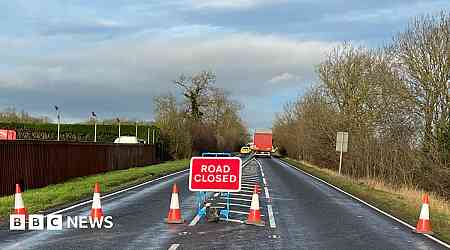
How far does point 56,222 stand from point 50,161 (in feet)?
A: 49.9

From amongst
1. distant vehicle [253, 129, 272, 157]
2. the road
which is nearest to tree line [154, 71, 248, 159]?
distant vehicle [253, 129, 272, 157]

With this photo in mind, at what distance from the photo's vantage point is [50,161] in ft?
92.9

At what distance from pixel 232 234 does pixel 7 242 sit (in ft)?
13.8

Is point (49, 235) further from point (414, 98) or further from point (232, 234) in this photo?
point (414, 98)

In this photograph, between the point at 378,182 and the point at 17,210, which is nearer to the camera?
the point at 17,210

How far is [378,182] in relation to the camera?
35750 mm

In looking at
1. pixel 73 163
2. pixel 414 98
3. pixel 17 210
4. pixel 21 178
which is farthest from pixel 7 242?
pixel 414 98

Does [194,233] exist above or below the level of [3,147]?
below

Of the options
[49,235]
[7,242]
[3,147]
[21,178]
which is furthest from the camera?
[21,178]

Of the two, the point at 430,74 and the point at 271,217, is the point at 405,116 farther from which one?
the point at 271,217

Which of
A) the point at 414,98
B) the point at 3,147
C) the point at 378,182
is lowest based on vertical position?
the point at 378,182

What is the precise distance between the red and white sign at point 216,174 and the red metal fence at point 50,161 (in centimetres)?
1037

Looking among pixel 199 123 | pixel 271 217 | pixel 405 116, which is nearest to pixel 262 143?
pixel 199 123

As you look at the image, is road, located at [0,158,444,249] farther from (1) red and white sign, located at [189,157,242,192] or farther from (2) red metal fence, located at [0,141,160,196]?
(2) red metal fence, located at [0,141,160,196]
